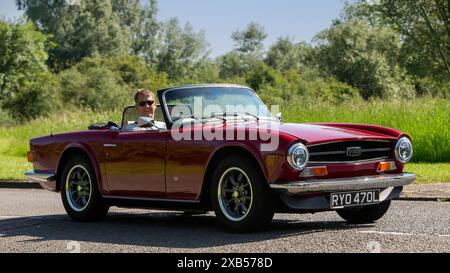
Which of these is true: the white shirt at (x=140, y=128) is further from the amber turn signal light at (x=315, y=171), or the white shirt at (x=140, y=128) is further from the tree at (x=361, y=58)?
the tree at (x=361, y=58)

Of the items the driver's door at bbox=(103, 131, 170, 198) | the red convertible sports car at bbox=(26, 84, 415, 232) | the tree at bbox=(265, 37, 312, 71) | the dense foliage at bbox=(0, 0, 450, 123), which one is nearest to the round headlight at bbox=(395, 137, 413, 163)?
the red convertible sports car at bbox=(26, 84, 415, 232)

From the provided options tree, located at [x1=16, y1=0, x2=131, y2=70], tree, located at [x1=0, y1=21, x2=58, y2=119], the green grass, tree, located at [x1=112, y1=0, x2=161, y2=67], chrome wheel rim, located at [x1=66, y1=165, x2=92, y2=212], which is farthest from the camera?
tree, located at [x1=112, y1=0, x2=161, y2=67]

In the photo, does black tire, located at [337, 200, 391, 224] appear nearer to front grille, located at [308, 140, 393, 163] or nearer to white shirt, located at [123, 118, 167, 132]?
front grille, located at [308, 140, 393, 163]

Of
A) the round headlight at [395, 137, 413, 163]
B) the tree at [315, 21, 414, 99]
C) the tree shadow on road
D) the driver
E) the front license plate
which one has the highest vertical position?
the tree at [315, 21, 414, 99]

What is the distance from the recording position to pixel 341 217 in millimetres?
9430

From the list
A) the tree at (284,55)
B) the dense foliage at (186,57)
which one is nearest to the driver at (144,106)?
the dense foliage at (186,57)

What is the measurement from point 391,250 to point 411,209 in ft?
12.1

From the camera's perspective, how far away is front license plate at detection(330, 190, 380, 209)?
7.96m

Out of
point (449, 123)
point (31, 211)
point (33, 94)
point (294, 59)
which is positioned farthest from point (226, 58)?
point (31, 211)

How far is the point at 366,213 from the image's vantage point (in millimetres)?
8938

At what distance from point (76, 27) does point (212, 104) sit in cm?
8352

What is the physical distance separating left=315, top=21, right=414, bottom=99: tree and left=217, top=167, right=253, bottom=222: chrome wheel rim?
70.2m

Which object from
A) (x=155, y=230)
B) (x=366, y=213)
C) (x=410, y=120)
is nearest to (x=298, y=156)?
(x=366, y=213)
